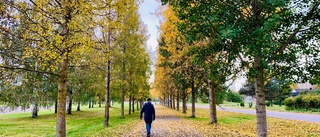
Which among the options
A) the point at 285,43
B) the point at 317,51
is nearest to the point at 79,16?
the point at 285,43

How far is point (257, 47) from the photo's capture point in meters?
5.02

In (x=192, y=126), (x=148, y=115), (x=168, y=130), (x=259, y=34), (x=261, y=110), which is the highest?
(x=259, y=34)

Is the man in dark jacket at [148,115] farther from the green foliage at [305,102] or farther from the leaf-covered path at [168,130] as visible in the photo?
the green foliage at [305,102]

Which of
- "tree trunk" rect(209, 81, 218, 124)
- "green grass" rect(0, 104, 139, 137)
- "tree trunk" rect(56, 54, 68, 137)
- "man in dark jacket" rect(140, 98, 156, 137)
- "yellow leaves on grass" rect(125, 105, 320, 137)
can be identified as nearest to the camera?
"tree trunk" rect(56, 54, 68, 137)


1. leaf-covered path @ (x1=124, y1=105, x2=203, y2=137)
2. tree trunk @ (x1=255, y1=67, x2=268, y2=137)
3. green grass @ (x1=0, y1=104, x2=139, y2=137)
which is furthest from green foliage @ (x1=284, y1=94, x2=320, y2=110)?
tree trunk @ (x1=255, y1=67, x2=268, y2=137)

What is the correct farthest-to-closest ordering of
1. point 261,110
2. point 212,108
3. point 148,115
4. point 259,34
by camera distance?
point 212,108
point 148,115
point 261,110
point 259,34

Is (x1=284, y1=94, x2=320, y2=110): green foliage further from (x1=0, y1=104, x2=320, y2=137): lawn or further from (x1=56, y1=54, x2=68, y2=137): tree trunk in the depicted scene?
(x1=56, y1=54, x2=68, y2=137): tree trunk

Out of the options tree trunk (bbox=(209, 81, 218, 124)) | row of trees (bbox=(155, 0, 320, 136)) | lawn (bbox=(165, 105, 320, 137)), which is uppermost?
row of trees (bbox=(155, 0, 320, 136))

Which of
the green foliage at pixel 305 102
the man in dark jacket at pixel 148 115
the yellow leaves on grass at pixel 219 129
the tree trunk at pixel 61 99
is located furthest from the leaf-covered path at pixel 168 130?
the green foliage at pixel 305 102

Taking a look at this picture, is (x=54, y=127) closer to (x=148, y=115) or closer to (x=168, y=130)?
(x=168, y=130)

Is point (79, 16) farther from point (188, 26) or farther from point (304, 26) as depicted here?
point (304, 26)

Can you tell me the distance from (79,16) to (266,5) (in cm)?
439

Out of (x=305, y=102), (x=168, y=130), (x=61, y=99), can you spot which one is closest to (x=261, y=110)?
(x=61, y=99)

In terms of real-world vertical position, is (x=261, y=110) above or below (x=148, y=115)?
above
